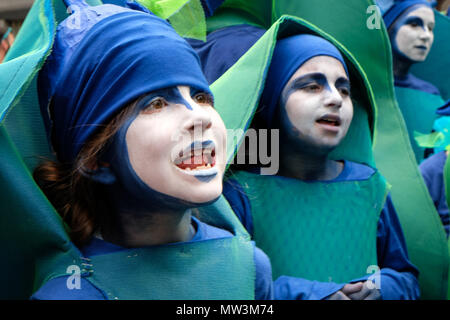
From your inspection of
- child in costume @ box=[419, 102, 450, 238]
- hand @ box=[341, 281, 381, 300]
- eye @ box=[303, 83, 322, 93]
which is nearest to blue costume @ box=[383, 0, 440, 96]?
child in costume @ box=[419, 102, 450, 238]

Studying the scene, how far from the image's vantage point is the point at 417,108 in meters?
2.64

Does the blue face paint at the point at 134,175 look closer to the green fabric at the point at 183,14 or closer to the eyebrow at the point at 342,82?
the green fabric at the point at 183,14

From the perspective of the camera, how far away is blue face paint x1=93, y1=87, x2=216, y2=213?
100 cm

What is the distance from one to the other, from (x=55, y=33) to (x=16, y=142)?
0.71 ft

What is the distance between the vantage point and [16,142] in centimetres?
108

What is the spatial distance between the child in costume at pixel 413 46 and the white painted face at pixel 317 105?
1.22 meters

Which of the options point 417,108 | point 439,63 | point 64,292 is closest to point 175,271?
point 64,292

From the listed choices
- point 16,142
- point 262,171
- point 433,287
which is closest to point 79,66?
point 16,142

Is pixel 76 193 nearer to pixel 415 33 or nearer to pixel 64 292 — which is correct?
pixel 64 292

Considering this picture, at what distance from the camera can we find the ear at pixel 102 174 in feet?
3.43

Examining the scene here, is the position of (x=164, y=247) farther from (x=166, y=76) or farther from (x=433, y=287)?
(x=433, y=287)

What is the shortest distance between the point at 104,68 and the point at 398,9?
2.00 metres

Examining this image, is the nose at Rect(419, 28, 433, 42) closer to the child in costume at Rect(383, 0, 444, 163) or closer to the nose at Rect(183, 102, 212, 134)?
the child in costume at Rect(383, 0, 444, 163)
